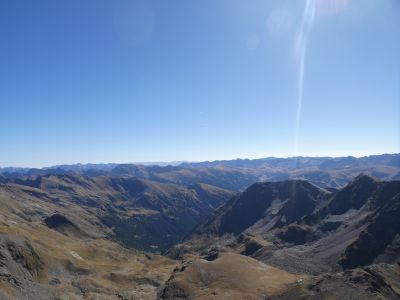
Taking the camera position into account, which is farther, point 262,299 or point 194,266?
point 194,266

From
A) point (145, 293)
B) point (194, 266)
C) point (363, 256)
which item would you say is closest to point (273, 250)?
point (363, 256)

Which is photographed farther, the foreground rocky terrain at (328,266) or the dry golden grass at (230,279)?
the dry golden grass at (230,279)

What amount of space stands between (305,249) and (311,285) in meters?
99.0

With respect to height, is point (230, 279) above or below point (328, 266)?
above

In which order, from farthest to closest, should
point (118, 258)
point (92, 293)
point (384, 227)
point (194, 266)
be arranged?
point (118, 258), point (384, 227), point (194, 266), point (92, 293)

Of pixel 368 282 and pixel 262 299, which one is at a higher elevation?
pixel 368 282

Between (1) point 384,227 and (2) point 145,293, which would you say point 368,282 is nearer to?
(2) point 145,293

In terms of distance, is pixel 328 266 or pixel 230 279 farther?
pixel 328 266

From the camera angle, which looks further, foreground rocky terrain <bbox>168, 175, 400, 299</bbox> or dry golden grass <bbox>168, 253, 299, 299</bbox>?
dry golden grass <bbox>168, 253, 299, 299</bbox>

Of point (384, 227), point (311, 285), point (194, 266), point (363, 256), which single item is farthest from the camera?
point (384, 227)

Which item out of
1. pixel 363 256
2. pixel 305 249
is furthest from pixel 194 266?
pixel 305 249

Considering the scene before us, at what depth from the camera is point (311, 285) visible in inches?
3494

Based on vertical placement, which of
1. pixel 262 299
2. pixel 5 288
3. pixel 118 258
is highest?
pixel 5 288

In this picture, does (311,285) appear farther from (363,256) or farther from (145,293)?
(363,256)
